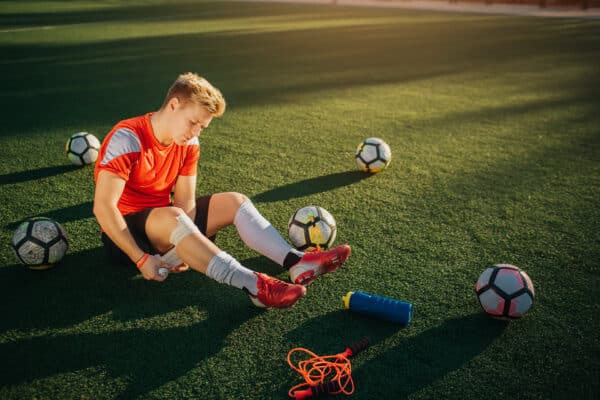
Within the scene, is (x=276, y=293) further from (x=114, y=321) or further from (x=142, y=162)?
(x=142, y=162)

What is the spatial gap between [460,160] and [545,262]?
1.81m

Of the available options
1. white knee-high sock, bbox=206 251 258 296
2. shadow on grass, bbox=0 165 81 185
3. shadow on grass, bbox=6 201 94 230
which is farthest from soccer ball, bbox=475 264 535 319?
shadow on grass, bbox=0 165 81 185

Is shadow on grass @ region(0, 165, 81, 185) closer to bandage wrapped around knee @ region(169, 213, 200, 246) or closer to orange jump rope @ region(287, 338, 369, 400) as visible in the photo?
bandage wrapped around knee @ region(169, 213, 200, 246)

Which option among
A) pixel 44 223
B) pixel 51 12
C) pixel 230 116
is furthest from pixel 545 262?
pixel 51 12

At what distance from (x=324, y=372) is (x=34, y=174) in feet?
10.9

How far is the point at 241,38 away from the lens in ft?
40.8

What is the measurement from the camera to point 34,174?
4402 mm

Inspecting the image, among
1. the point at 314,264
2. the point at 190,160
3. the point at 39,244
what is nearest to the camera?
the point at 314,264

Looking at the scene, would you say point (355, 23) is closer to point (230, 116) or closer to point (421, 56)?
point (421, 56)

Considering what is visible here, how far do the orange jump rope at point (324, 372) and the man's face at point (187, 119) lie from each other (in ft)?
4.12

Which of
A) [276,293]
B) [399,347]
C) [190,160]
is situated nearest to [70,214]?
[190,160]

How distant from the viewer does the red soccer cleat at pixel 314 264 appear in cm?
285

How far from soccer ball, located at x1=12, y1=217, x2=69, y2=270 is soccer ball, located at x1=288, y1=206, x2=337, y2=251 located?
1.43 meters

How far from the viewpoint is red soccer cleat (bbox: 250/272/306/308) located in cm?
259
